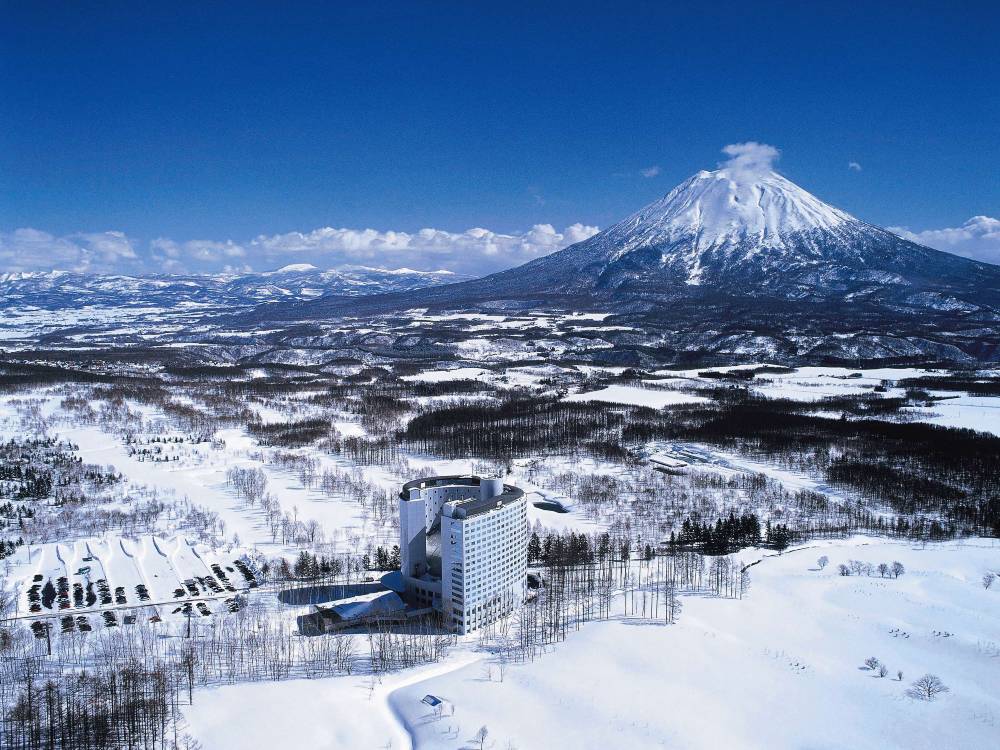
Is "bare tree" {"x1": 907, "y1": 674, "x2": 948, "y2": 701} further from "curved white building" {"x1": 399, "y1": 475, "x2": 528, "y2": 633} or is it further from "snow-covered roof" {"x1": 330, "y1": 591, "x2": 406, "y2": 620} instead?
"snow-covered roof" {"x1": 330, "y1": 591, "x2": 406, "y2": 620}

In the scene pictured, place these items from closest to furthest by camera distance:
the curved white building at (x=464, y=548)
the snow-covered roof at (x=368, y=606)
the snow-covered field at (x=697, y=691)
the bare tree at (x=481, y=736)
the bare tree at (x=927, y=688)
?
the bare tree at (x=481, y=736) → the snow-covered field at (x=697, y=691) → the bare tree at (x=927, y=688) → the curved white building at (x=464, y=548) → the snow-covered roof at (x=368, y=606)

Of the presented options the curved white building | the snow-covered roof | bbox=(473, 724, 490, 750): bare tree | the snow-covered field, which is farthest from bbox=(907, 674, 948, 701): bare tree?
the snow-covered roof

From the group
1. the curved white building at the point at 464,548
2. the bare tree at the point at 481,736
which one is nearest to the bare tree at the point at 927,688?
the bare tree at the point at 481,736

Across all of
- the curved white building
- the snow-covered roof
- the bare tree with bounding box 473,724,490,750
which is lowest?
the bare tree with bounding box 473,724,490,750

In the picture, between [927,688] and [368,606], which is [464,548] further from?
[927,688]

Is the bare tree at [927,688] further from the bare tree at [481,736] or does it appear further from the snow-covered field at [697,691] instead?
the bare tree at [481,736]

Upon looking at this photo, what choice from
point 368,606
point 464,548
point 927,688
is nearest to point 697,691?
point 927,688

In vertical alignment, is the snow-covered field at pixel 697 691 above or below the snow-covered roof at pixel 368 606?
below
